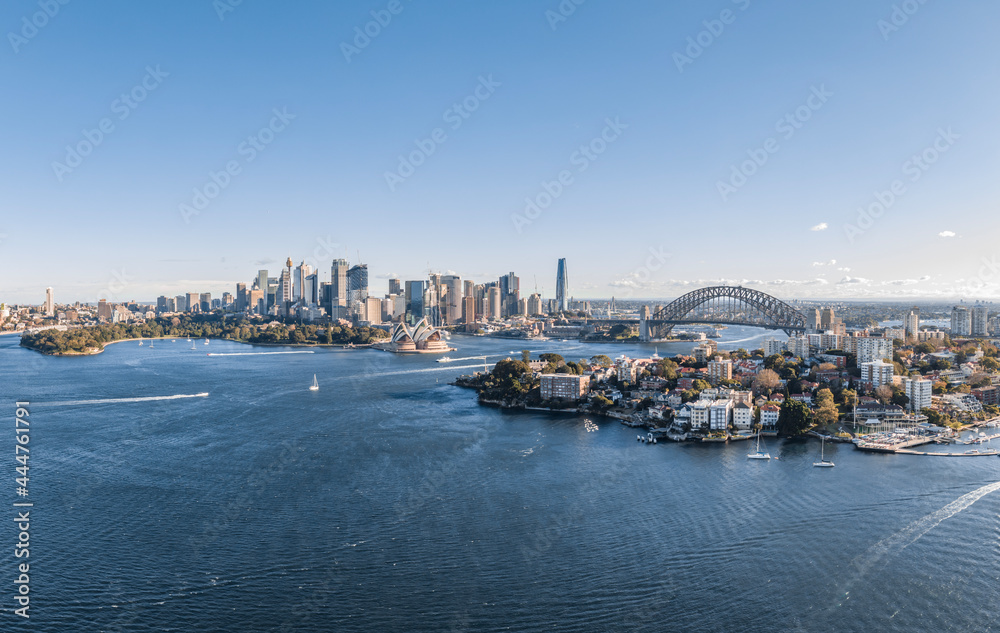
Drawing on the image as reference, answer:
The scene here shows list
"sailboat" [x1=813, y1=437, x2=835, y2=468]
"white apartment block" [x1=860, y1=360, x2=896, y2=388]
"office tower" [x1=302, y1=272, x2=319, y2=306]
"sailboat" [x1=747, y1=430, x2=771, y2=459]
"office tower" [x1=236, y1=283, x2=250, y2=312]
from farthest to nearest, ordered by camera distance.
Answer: "office tower" [x1=236, y1=283, x2=250, y2=312] < "office tower" [x1=302, y1=272, x2=319, y2=306] < "white apartment block" [x1=860, y1=360, x2=896, y2=388] < "sailboat" [x1=747, y1=430, x2=771, y2=459] < "sailboat" [x1=813, y1=437, x2=835, y2=468]

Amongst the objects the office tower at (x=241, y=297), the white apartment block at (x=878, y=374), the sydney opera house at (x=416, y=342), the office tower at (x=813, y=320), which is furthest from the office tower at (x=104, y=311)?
the white apartment block at (x=878, y=374)

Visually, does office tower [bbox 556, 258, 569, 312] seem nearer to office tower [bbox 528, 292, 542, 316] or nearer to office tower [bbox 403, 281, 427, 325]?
office tower [bbox 528, 292, 542, 316]

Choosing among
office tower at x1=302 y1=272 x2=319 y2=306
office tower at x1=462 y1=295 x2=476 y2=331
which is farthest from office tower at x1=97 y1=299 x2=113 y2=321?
office tower at x1=462 y1=295 x2=476 y2=331

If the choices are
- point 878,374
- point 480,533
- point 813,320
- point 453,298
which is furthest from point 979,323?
point 453,298

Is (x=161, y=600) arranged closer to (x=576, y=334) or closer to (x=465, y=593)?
(x=465, y=593)

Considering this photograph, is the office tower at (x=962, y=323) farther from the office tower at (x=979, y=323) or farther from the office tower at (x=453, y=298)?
the office tower at (x=453, y=298)

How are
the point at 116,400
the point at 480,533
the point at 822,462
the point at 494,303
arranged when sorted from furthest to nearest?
1. the point at 494,303
2. the point at 116,400
3. the point at 822,462
4. the point at 480,533

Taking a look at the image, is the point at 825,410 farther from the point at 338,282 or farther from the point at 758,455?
the point at 338,282
